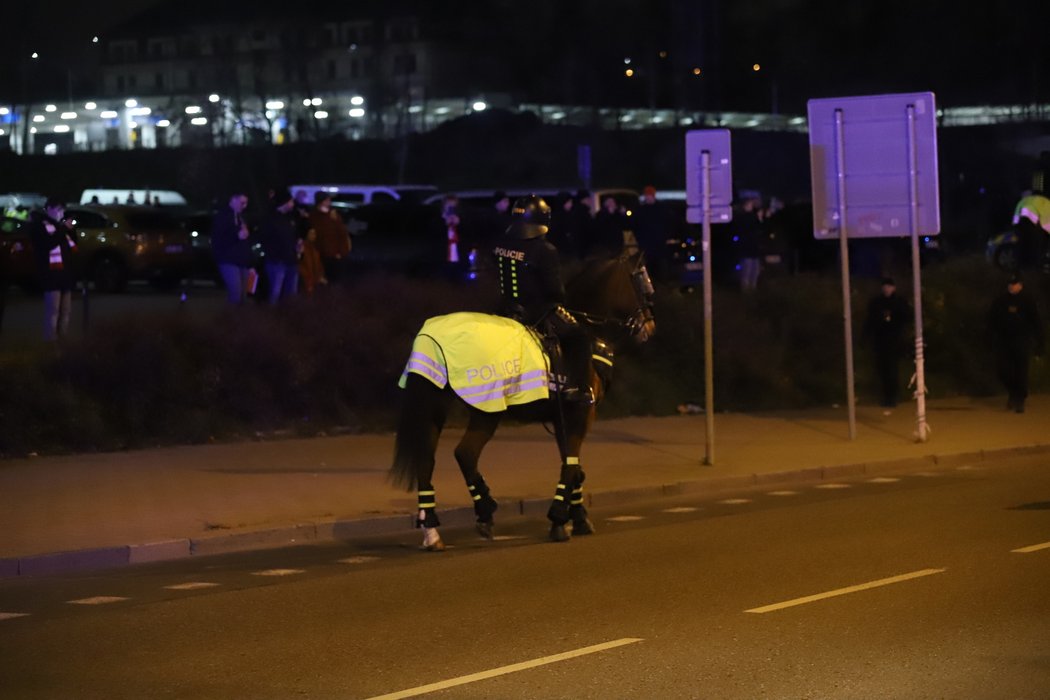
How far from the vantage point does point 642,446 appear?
17.6 metres

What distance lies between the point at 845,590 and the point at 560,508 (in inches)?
114

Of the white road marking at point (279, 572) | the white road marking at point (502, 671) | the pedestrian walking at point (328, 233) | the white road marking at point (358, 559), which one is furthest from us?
the pedestrian walking at point (328, 233)

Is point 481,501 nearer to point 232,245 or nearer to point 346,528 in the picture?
point 346,528

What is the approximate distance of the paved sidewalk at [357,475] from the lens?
12.1 meters

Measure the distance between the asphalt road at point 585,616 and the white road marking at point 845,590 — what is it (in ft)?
0.10

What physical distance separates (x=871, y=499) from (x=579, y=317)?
385 cm

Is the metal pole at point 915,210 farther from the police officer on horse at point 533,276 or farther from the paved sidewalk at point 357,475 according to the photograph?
the police officer on horse at point 533,276

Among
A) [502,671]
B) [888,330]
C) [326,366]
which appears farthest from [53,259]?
[502,671]

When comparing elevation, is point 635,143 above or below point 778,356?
above

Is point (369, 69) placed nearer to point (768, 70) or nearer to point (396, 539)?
point (768, 70)

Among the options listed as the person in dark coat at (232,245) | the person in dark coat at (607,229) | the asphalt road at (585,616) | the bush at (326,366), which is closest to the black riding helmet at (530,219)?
the asphalt road at (585,616)

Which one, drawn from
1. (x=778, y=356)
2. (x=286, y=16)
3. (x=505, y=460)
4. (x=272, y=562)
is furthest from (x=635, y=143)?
(x=272, y=562)

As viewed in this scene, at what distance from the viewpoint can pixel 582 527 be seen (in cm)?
1241

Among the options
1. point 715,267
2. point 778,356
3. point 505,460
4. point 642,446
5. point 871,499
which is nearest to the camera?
point 871,499
